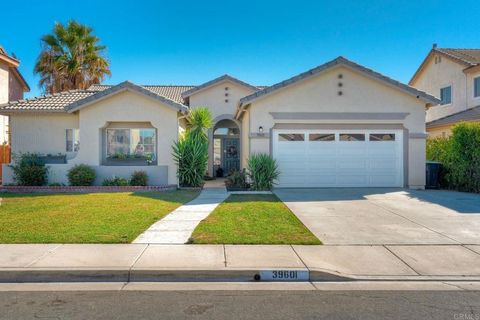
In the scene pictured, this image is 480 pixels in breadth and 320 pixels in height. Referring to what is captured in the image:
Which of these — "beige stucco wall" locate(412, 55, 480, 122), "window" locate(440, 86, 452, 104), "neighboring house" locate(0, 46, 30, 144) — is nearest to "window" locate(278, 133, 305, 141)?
"beige stucco wall" locate(412, 55, 480, 122)

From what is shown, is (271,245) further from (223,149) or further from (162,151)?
(223,149)

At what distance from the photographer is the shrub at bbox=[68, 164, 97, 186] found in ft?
48.4

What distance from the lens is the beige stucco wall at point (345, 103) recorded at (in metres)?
15.3

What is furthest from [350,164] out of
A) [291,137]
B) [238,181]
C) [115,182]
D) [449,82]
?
[449,82]

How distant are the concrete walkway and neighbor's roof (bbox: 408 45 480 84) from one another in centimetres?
1902

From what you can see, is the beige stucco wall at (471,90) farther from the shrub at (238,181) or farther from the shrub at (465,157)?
the shrub at (238,181)

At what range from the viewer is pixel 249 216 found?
9227mm

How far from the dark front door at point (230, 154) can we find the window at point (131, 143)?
657 centimetres

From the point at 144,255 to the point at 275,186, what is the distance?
9729mm

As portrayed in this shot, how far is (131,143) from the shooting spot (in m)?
15.9

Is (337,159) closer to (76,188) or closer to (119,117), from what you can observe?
(119,117)

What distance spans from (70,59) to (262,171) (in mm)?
16969
